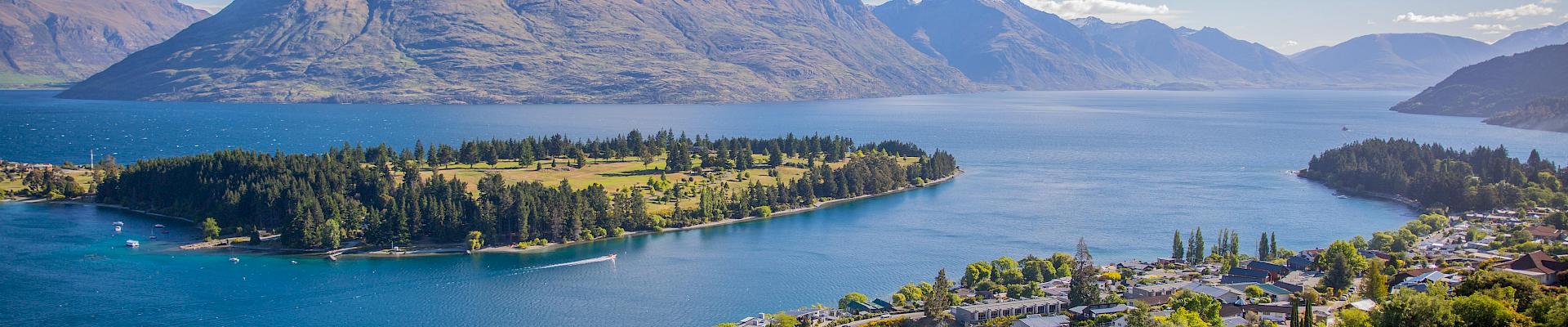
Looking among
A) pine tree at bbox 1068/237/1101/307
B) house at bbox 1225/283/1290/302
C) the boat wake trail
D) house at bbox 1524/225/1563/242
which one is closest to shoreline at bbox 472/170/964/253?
the boat wake trail

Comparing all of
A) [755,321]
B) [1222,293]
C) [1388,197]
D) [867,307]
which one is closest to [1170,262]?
[1222,293]

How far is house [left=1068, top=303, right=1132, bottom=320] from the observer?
154 ft

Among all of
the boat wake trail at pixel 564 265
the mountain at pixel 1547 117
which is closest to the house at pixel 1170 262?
the boat wake trail at pixel 564 265

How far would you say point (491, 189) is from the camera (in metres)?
79.9

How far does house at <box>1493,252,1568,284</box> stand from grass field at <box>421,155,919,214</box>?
187ft

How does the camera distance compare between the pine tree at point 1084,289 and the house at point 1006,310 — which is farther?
the pine tree at point 1084,289

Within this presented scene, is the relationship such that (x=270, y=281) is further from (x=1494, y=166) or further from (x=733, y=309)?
(x=1494, y=166)

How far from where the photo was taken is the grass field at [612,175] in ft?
314

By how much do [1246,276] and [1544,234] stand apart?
84.5ft

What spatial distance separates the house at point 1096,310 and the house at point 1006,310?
2.96 ft

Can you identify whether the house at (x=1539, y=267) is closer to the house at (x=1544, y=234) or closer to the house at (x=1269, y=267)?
the house at (x=1269, y=267)

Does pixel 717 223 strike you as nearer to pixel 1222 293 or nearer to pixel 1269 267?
pixel 1269 267

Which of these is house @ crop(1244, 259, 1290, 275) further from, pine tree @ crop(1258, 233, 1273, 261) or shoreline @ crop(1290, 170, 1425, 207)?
shoreline @ crop(1290, 170, 1425, 207)

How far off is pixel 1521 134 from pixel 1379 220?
11799 cm
